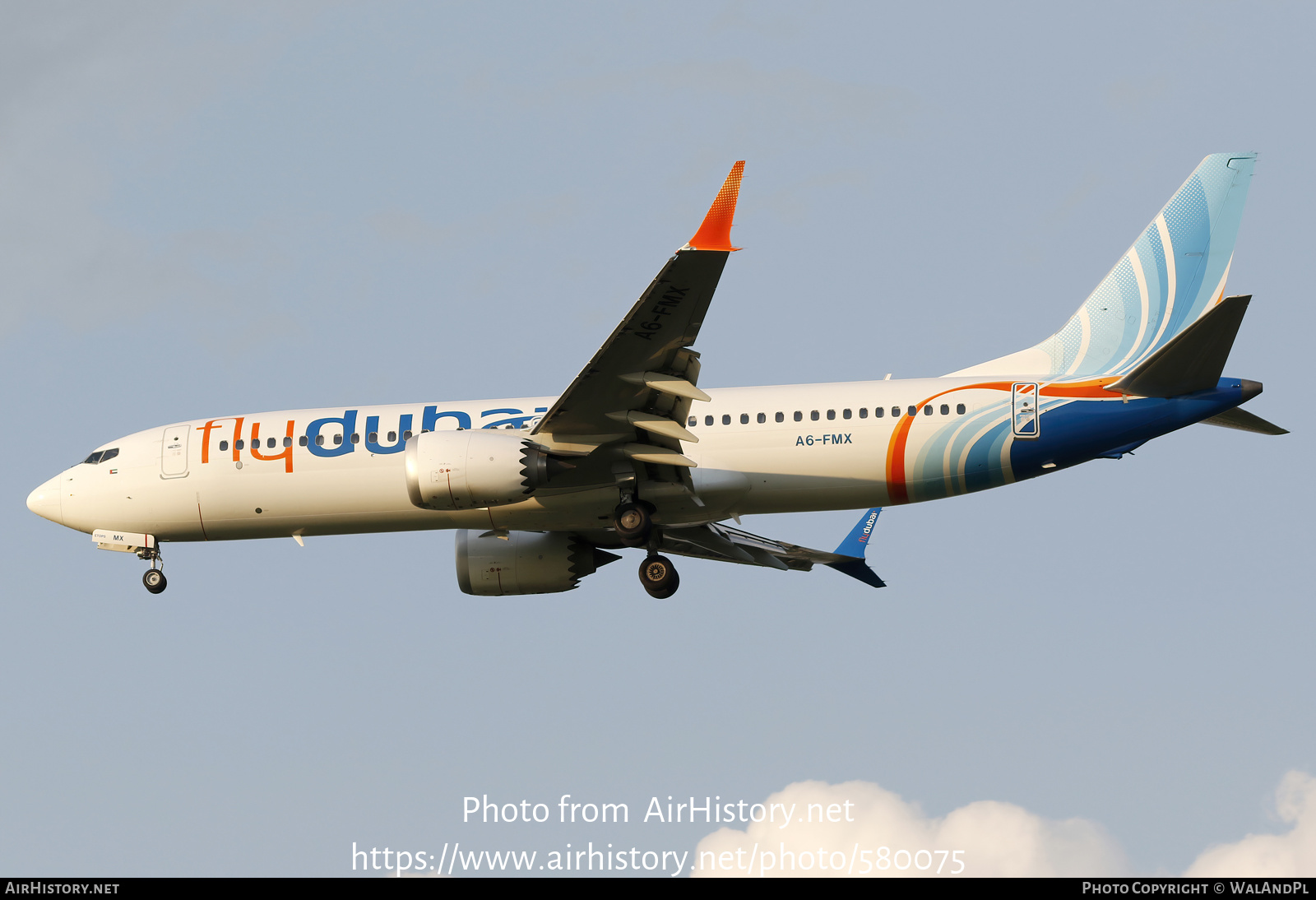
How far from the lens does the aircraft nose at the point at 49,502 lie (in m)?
32.5

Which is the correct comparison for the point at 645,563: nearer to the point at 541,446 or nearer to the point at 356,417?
the point at 541,446

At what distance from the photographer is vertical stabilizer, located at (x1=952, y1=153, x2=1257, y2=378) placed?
1176 inches

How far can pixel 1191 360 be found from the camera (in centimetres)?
2738

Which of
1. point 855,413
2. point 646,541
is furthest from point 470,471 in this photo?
point 855,413

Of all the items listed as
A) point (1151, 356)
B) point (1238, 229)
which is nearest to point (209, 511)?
point (1151, 356)

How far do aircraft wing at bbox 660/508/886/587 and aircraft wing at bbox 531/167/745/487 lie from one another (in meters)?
5.78

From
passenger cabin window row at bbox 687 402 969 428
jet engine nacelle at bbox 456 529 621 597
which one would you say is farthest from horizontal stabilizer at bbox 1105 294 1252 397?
jet engine nacelle at bbox 456 529 621 597

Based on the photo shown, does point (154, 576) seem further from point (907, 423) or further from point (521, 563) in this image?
point (907, 423)

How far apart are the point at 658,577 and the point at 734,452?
311cm

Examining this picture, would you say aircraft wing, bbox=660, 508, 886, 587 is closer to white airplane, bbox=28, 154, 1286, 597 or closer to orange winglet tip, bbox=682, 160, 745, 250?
white airplane, bbox=28, 154, 1286, 597

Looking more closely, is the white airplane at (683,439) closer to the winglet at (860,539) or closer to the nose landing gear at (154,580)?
the nose landing gear at (154,580)

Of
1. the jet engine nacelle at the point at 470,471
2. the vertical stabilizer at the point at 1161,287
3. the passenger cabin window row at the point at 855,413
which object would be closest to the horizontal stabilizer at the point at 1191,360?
the vertical stabilizer at the point at 1161,287

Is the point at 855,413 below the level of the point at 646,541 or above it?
above
